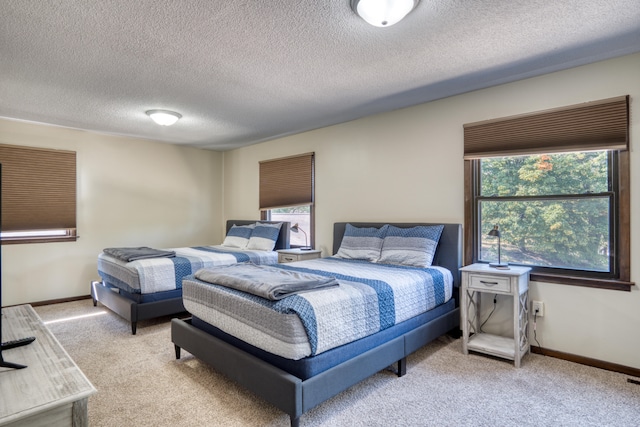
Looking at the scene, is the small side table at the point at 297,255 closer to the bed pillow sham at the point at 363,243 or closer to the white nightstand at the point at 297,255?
the white nightstand at the point at 297,255

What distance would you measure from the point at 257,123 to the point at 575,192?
3.52m

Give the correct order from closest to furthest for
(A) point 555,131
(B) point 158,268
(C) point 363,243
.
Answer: (A) point 555,131 < (B) point 158,268 < (C) point 363,243

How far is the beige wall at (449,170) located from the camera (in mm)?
2570

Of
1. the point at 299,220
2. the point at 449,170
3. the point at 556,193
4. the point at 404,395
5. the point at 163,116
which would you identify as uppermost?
the point at 163,116

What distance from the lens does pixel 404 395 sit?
2.23 metres

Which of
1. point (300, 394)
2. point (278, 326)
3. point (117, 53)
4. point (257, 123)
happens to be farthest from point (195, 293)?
point (257, 123)

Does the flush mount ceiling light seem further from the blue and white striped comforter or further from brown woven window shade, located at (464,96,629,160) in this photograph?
the blue and white striped comforter

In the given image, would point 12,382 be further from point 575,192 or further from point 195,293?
point 575,192

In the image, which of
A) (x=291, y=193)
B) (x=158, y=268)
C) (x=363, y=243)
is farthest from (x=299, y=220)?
(x=158, y=268)

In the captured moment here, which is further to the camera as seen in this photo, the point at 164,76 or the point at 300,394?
the point at 164,76

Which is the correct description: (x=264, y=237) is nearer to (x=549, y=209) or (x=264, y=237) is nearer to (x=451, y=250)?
(x=451, y=250)

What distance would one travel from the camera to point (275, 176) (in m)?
5.36

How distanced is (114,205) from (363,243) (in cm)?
386

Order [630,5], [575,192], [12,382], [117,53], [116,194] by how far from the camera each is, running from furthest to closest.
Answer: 1. [116,194]
2. [575,192]
3. [117,53]
4. [630,5]
5. [12,382]
